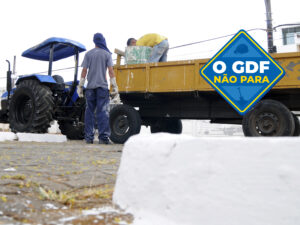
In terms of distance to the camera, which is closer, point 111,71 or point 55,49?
point 111,71


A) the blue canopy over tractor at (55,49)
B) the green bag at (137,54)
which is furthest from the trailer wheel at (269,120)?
the blue canopy over tractor at (55,49)

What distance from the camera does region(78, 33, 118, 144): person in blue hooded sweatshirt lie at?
6250 millimetres

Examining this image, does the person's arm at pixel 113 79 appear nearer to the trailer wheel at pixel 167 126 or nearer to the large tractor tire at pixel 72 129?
the trailer wheel at pixel 167 126

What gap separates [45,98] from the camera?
7148mm

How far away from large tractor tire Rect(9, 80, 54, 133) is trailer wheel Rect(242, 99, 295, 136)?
391 cm

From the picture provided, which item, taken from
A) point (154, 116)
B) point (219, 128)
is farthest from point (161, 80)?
point (219, 128)

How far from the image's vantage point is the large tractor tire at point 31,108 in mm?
7180

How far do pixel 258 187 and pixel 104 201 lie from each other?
0.86 m

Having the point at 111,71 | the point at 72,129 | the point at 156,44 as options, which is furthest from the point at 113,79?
the point at 72,129

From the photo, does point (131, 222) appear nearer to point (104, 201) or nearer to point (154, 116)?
point (104, 201)

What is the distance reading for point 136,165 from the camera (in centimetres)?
179

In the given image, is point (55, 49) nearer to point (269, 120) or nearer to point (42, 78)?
point (42, 78)

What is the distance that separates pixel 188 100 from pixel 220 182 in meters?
5.35

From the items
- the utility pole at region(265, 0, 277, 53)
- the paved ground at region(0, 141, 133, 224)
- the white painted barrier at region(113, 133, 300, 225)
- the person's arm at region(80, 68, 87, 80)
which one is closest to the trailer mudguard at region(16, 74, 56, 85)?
the person's arm at region(80, 68, 87, 80)
